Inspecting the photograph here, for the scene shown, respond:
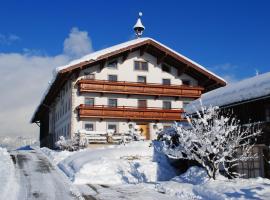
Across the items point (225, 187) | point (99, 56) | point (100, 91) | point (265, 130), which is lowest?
point (225, 187)

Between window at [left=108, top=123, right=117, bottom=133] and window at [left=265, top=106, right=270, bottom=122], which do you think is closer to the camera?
window at [left=265, top=106, right=270, bottom=122]

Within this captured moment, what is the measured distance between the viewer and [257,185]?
53.1 feet

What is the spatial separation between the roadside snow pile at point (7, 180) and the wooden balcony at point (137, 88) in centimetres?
1344

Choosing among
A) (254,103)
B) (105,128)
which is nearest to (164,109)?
(105,128)

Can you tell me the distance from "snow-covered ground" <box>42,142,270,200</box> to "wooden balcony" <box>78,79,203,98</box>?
10.1 metres

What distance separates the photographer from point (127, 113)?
39.5 m

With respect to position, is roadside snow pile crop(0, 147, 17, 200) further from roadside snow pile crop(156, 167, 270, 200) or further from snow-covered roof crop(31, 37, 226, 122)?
snow-covered roof crop(31, 37, 226, 122)

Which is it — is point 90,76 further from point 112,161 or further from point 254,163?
point 254,163

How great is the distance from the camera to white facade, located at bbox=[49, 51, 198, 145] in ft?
128

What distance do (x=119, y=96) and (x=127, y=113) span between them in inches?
77.5

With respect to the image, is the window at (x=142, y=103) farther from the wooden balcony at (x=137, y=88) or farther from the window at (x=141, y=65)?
the window at (x=141, y=65)

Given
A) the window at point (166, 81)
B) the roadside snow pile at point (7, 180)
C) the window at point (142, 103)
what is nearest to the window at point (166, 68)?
the window at point (166, 81)

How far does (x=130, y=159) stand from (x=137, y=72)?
1829 cm

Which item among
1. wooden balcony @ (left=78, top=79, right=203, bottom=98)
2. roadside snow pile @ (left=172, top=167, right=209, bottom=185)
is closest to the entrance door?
wooden balcony @ (left=78, top=79, right=203, bottom=98)
